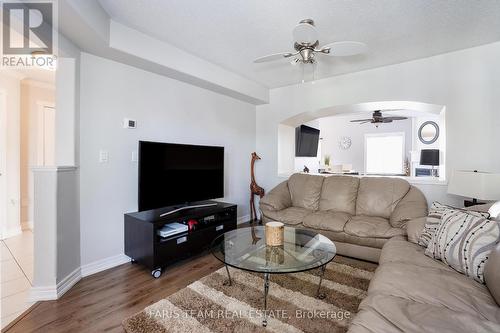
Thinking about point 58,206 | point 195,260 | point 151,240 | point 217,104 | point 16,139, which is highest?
point 217,104

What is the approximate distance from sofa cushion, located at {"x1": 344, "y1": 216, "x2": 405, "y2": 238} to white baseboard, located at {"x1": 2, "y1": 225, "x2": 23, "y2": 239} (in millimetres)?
4584

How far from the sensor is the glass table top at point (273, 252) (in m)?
1.64

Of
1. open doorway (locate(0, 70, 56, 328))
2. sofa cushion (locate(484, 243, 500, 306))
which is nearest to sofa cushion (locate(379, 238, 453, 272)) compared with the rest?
sofa cushion (locate(484, 243, 500, 306))

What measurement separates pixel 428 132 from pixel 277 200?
5.82 metres

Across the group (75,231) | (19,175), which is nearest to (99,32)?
(75,231)

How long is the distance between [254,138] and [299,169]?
59.2 inches

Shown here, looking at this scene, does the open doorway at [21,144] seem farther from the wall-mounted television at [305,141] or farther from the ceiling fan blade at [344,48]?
the wall-mounted television at [305,141]

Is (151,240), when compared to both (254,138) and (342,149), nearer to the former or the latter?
(254,138)

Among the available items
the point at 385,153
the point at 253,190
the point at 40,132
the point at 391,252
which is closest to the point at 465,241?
the point at 391,252

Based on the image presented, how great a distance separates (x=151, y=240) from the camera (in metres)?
2.30

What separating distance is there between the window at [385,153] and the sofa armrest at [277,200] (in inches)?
204

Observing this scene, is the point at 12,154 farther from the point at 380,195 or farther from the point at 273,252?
the point at 380,195

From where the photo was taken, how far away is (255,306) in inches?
71.6

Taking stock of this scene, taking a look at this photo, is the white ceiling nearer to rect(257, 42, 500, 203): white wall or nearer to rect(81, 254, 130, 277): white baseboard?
rect(257, 42, 500, 203): white wall
